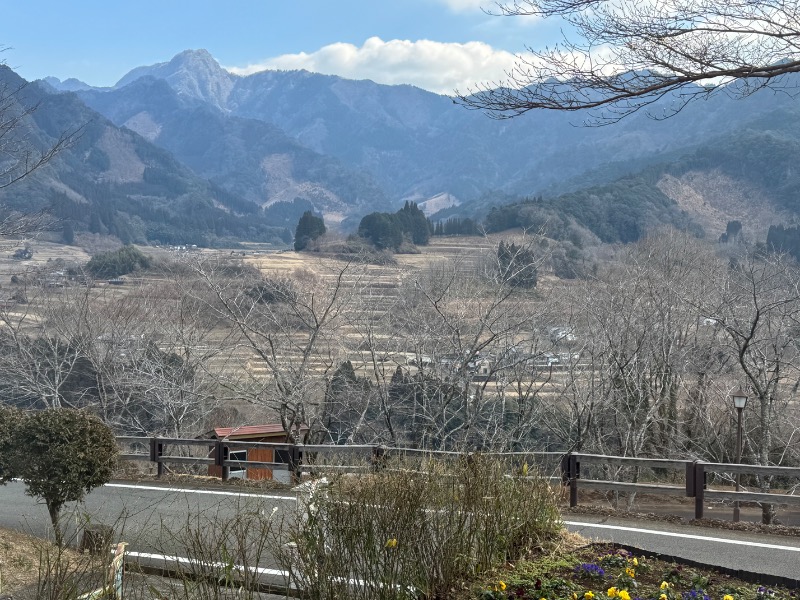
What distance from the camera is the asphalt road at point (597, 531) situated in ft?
27.7

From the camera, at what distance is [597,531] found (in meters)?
9.87

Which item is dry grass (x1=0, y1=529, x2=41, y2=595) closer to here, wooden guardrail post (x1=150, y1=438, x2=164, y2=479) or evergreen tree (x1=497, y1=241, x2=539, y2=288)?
wooden guardrail post (x1=150, y1=438, x2=164, y2=479)

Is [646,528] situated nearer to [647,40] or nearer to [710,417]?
[647,40]

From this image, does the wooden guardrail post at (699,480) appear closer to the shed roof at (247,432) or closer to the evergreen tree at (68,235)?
the shed roof at (247,432)

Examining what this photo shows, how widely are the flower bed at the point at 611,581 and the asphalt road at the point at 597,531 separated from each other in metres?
1.44

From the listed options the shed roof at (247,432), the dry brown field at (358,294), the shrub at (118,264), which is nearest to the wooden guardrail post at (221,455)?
the dry brown field at (358,294)

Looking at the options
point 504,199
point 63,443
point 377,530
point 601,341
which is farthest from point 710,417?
point 504,199

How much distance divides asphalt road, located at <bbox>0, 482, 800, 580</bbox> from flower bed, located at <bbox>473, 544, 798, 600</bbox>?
1.44 metres

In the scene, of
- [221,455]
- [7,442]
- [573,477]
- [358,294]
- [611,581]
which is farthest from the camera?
Result: [358,294]

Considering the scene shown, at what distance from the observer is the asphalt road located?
8438 millimetres

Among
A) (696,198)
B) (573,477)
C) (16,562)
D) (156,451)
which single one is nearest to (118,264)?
(156,451)

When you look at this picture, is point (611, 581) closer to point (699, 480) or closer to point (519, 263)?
point (699, 480)

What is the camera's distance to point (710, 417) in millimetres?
24453

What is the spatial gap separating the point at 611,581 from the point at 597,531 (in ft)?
12.0
